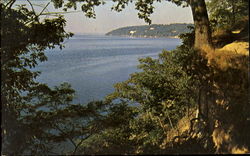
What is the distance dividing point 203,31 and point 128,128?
7.74m

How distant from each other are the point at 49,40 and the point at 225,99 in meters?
5.50

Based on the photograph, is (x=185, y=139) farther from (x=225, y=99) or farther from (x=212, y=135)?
(x=225, y=99)

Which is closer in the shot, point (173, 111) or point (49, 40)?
point (49, 40)

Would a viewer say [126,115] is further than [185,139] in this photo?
Yes

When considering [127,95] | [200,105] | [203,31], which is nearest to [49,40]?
[203,31]

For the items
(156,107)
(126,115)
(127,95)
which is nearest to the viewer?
(126,115)

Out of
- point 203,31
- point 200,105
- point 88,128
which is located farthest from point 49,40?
point 200,105

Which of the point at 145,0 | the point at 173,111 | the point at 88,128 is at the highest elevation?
the point at 145,0

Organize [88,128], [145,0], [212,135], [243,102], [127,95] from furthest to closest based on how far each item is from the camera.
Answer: [127,95] < [145,0] < [88,128] < [212,135] < [243,102]

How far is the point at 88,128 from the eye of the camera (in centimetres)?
811

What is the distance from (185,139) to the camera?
7.29 meters

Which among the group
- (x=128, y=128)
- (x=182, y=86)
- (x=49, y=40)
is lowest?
(x=128, y=128)

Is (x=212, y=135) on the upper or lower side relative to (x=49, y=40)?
lower

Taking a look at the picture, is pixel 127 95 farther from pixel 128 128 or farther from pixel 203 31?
pixel 203 31
